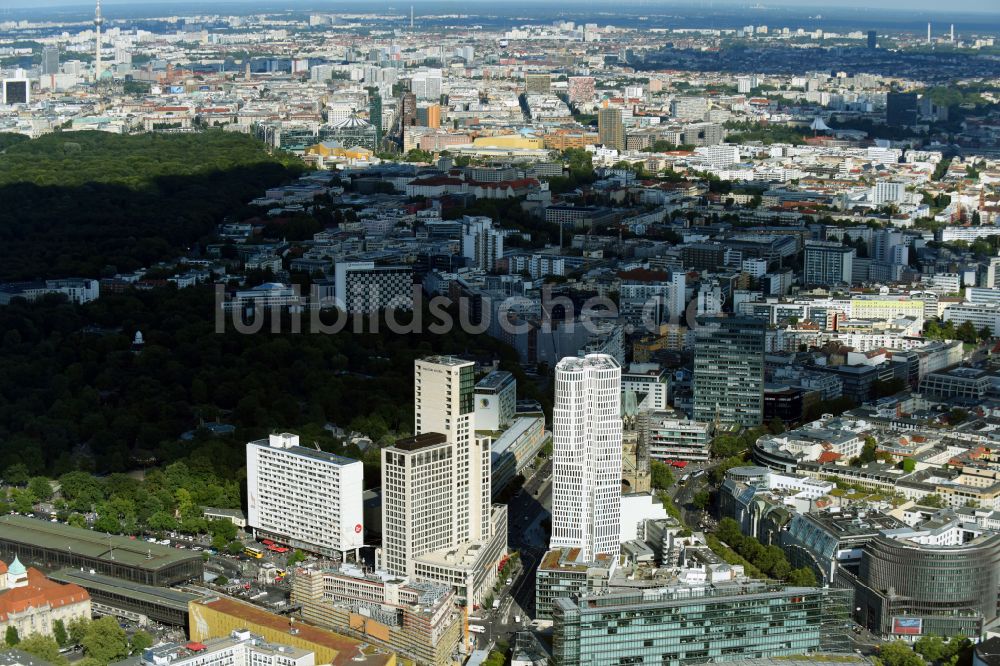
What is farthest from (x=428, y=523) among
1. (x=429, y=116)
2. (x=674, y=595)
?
(x=429, y=116)

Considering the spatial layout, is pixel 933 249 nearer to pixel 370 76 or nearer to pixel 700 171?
pixel 700 171

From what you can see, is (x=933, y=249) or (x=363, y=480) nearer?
(x=363, y=480)

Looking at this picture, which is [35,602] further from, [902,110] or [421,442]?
[902,110]

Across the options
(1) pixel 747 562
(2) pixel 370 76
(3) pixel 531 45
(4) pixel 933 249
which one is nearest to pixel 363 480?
(1) pixel 747 562

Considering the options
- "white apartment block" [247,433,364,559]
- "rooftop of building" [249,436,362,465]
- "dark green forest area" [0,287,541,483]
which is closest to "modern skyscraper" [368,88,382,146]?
"dark green forest area" [0,287,541,483]

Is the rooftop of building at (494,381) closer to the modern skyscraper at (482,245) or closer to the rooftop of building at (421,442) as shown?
the rooftop of building at (421,442)

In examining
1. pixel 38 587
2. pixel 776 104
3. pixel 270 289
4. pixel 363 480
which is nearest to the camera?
pixel 38 587

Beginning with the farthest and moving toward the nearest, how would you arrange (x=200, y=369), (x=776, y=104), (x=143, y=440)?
(x=776, y=104) < (x=200, y=369) < (x=143, y=440)
